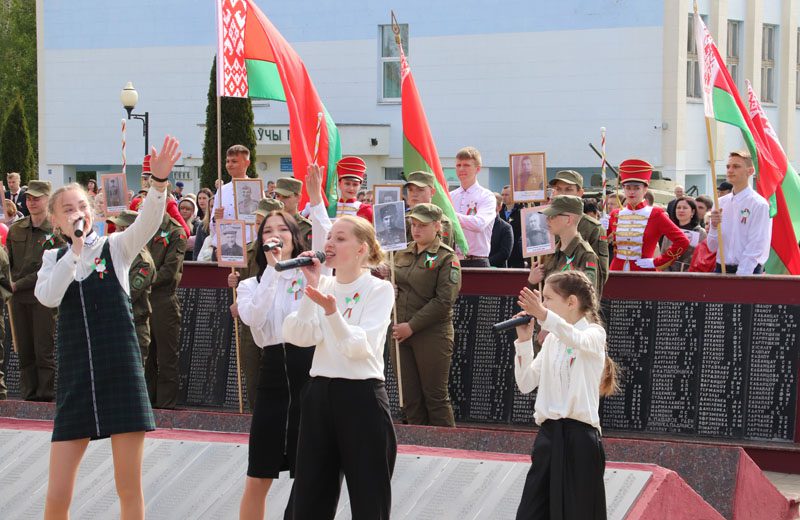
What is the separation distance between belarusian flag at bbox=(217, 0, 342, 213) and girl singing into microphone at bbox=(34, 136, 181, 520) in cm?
460

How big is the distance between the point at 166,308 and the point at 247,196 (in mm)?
1173

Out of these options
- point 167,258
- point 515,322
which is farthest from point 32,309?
point 515,322

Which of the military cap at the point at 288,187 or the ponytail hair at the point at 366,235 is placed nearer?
the ponytail hair at the point at 366,235

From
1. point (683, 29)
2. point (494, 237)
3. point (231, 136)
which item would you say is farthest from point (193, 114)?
point (494, 237)

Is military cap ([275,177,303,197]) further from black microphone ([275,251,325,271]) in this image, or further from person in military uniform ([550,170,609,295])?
black microphone ([275,251,325,271])

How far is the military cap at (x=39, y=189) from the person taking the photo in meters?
11.4

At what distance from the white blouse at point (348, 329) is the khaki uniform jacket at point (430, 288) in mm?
3144

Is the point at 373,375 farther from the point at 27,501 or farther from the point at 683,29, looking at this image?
the point at 683,29

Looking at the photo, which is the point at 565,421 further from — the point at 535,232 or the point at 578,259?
the point at 535,232

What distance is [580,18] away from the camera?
3077 centimetres

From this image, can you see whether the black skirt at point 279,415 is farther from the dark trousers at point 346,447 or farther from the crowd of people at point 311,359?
the dark trousers at point 346,447

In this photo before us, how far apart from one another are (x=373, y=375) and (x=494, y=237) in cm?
666

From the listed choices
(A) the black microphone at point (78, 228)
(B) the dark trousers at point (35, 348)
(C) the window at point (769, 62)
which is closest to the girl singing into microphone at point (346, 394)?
(A) the black microphone at point (78, 228)

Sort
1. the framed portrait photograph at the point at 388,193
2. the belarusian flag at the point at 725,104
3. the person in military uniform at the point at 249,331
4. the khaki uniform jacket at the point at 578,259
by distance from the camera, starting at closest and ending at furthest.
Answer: the khaki uniform jacket at the point at 578,259, the person in military uniform at the point at 249,331, the framed portrait photograph at the point at 388,193, the belarusian flag at the point at 725,104
